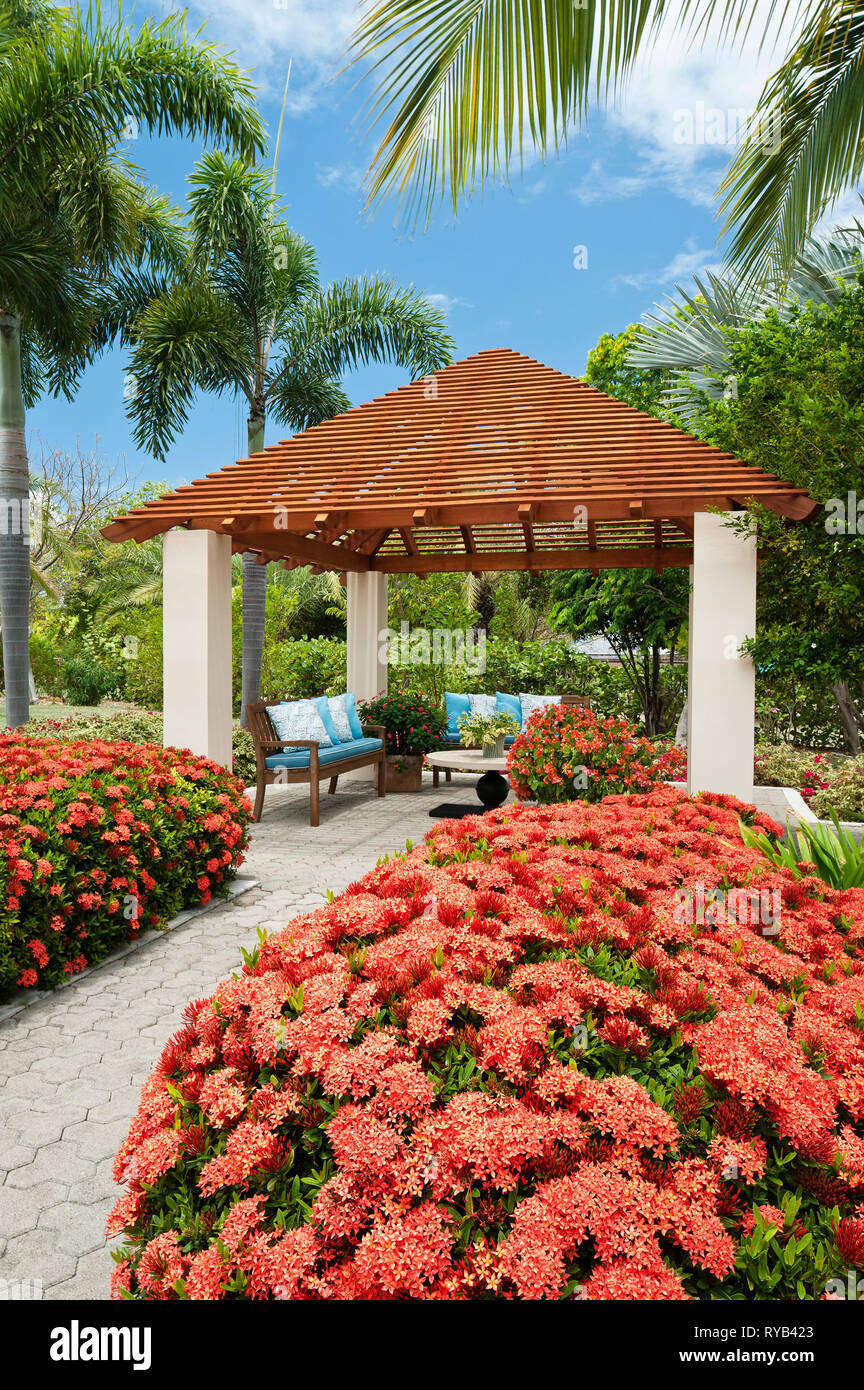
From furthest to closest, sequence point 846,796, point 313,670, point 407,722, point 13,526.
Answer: point 313,670 → point 407,722 → point 13,526 → point 846,796

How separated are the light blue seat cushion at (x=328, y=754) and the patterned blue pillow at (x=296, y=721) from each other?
12cm

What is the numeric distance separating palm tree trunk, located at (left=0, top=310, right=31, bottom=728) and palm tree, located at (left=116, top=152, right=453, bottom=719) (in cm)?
274

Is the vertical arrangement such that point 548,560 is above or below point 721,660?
above

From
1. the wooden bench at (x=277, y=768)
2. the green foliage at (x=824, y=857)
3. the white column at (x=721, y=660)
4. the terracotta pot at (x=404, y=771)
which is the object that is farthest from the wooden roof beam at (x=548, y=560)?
the green foliage at (x=824, y=857)

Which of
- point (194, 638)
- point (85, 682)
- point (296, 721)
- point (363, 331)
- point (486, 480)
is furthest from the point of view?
point (85, 682)

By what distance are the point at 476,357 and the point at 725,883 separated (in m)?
9.09

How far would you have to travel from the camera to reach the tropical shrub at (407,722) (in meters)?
11.3

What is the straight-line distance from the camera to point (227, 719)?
326 inches

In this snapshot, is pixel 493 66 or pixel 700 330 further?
pixel 700 330

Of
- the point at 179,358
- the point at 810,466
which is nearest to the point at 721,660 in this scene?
the point at 810,466

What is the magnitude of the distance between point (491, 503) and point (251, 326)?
9.51 metres

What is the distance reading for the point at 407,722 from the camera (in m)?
11.4

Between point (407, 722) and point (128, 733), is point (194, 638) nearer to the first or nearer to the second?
point (407, 722)

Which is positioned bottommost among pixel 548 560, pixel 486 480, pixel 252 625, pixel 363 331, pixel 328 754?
pixel 328 754
